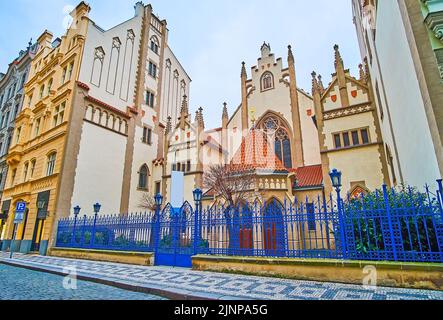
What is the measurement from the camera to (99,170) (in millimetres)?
18641

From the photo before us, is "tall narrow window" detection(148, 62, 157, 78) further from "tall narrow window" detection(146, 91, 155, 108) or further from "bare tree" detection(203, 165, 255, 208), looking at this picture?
"bare tree" detection(203, 165, 255, 208)

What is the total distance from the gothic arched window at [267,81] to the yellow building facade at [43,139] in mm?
15600

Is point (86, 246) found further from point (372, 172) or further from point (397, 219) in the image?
point (372, 172)

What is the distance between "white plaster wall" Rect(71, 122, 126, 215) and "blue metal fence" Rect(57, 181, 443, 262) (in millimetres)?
5446

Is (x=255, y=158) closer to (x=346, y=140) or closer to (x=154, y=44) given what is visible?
(x=346, y=140)

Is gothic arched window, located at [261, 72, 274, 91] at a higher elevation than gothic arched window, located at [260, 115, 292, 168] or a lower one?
higher

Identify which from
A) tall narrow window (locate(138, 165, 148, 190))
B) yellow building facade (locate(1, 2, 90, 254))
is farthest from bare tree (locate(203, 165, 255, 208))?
yellow building facade (locate(1, 2, 90, 254))

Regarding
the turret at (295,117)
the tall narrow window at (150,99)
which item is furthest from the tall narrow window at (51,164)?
the turret at (295,117)

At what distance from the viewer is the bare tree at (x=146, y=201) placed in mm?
20219

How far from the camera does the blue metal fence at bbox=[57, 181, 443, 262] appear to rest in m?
6.02

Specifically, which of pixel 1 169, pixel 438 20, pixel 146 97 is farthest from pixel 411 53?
pixel 1 169

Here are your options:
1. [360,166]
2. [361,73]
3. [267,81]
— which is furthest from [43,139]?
[361,73]

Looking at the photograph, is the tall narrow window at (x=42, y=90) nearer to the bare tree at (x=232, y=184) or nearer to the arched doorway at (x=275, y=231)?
the bare tree at (x=232, y=184)

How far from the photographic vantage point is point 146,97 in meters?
24.8
